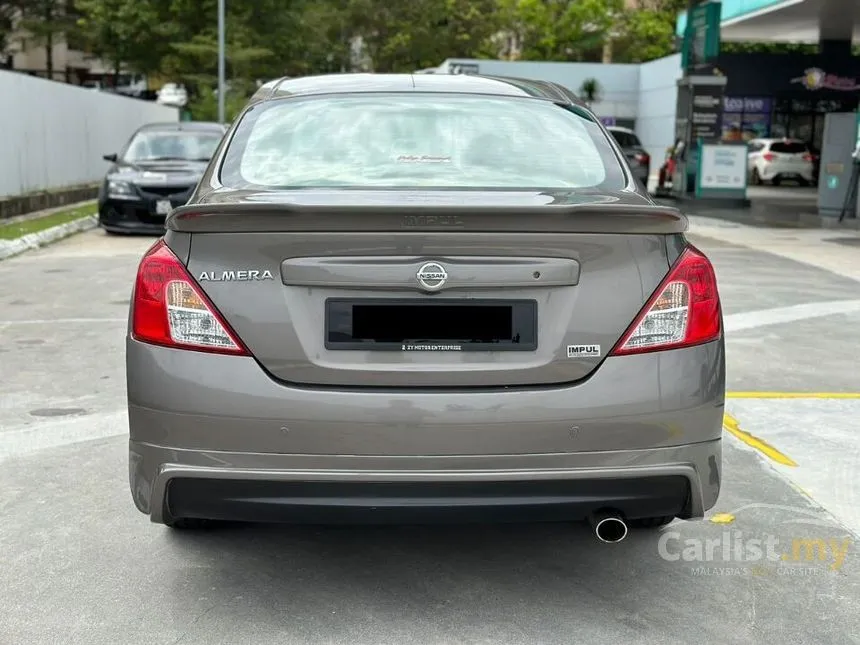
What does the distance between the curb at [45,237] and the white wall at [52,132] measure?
126 cm

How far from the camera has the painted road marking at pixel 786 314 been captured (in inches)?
380

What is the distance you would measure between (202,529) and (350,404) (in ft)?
4.78

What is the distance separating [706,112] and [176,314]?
25081mm

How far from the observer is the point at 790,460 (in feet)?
18.4

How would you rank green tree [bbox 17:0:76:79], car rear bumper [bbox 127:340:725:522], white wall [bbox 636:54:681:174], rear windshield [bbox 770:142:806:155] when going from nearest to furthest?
car rear bumper [bbox 127:340:725:522], rear windshield [bbox 770:142:806:155], white wall [bbox 636:54:681:174], green tree [bbox 17:0:76:79]

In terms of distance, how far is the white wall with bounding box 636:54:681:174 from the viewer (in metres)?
49.1

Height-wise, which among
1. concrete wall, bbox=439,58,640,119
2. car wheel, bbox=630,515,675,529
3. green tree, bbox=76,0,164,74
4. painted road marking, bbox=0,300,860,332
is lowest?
painted road marking, bbox=0,300,860,332

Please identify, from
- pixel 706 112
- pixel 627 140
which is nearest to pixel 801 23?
pixel 627 140

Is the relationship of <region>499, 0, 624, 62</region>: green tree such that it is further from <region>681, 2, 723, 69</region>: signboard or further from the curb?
the curb

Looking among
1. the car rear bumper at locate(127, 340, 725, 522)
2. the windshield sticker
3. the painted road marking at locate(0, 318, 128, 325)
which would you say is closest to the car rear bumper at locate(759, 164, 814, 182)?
the painted road marking at locate(0, 318, 128, 325)

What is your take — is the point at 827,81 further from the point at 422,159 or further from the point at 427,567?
the point at 427,567

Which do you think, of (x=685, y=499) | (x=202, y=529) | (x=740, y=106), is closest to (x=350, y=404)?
(x=685, y=499)

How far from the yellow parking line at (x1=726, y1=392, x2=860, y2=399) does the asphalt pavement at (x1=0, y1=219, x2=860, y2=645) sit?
1.47 feet

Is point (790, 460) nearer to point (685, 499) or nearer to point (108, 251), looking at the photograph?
point (685, 499)
